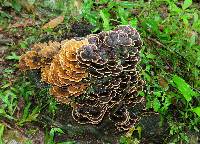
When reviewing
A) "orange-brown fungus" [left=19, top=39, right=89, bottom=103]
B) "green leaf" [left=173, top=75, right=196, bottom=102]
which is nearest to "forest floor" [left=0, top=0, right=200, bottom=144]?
"green leaf" [left=173, top=75, right=196, bottom=102]

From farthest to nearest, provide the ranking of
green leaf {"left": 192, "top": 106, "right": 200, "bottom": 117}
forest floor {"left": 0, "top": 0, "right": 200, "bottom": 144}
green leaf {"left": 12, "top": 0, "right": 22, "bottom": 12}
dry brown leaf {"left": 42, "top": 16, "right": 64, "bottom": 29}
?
green leaf {"left": 12, "top": 0, "right": 22, "bottom": 12} → dry brown leaf {"left": 42, "top": 16, "right": 64, "bottom": 29} → green leaf {"left": 192, "top": 106, "right": 200, "bottom": 117} → forest floor {"left": 0, "top": 0, "right": 200, "bottom": 144}

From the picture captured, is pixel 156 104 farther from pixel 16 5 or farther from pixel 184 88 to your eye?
pixel 16 5

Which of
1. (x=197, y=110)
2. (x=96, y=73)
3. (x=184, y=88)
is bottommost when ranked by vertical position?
(x=197, y=110)

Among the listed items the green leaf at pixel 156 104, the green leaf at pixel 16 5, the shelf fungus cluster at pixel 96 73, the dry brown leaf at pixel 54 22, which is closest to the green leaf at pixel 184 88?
the green leaf at pixel 156 104

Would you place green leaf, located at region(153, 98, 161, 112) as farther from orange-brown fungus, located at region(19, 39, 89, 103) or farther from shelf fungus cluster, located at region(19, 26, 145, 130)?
orange-brown fungus, located at region(19, 39, 89, 103)

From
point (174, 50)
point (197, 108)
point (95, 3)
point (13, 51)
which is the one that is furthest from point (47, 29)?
point (197, 108)

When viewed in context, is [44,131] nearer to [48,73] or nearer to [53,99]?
[53,99]

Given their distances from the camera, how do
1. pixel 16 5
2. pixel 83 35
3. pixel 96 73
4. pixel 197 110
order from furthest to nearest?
1. pixel 16 5
2. pixel 83 35
3. pixel 197 110
4. pixel 96 73

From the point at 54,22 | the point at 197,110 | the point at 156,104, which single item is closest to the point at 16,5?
the point at 54,22
